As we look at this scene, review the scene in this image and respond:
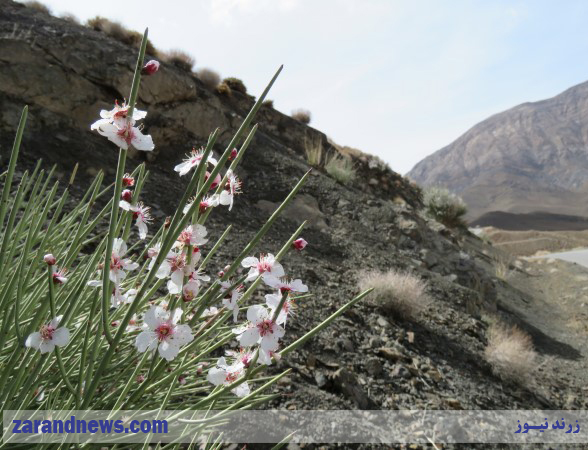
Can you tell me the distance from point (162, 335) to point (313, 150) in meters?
11.1

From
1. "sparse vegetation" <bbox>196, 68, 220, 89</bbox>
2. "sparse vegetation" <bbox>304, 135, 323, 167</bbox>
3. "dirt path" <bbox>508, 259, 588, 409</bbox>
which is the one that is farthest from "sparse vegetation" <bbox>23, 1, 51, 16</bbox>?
"dirt path" <bbox>508, 259, 588, 409</bbox>

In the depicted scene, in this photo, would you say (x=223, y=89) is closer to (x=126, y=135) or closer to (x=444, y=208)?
(x=444, y=208)

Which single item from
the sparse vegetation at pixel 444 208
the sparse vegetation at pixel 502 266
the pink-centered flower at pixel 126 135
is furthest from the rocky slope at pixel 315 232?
the sparse vegetation at pixel 444 208

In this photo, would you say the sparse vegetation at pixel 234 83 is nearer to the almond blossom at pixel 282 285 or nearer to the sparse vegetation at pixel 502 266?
the sparse vegetation at pixel 502 266

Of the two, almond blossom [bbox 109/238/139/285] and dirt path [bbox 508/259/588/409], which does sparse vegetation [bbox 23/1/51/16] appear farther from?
dirt path [bbox 508/259/588/409]

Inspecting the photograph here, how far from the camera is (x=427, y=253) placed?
362 inches

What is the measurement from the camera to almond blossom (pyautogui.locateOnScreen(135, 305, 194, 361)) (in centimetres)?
107

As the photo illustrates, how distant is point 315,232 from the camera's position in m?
7.76

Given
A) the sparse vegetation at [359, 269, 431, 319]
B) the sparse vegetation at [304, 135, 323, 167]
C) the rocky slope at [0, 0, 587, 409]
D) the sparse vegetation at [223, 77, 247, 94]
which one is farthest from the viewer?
the sparse vegetation at [223, 77, 247, 94]

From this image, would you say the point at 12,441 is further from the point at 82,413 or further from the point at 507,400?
the point at 507,400

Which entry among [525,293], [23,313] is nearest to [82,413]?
[23,313]

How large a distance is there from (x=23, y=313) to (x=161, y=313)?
0.80m

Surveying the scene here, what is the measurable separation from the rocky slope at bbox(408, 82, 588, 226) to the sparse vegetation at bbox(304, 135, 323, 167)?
89754 mm

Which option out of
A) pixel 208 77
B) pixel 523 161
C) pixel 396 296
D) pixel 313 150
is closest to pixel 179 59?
pixel 208 77
